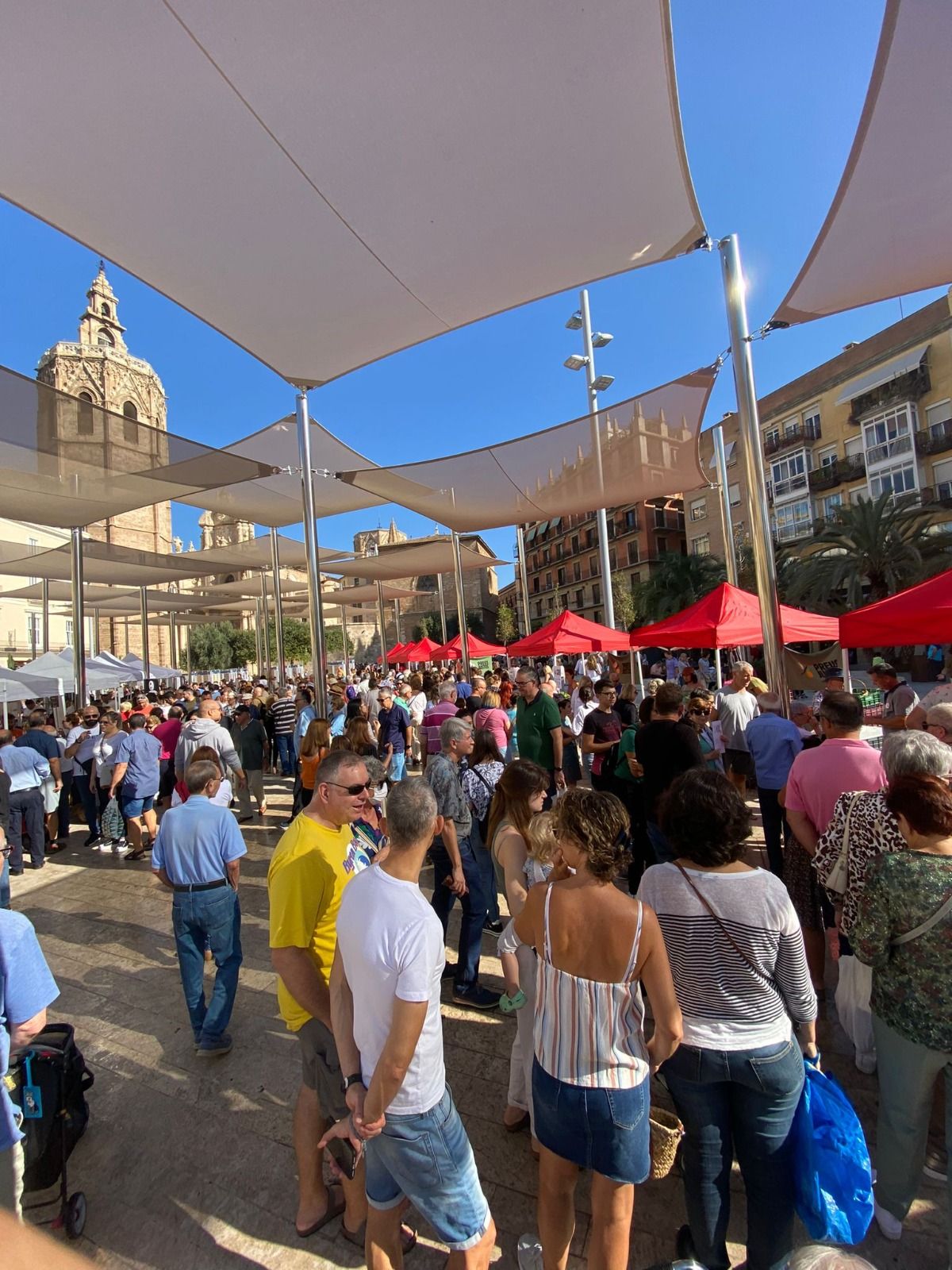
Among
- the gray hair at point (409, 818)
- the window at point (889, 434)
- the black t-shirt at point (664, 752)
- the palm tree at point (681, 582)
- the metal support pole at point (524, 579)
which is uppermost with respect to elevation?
the window at point (889, 434)

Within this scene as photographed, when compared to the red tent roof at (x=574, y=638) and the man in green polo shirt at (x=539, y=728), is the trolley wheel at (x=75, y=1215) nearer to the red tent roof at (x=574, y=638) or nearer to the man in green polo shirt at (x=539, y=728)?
the man in green polo shirt at (x=539, y=728)

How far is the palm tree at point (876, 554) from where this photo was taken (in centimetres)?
1819

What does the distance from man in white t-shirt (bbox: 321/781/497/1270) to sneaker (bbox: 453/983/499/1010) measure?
157 centimetres

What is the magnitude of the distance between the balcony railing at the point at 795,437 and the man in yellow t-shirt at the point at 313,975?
3282 cm

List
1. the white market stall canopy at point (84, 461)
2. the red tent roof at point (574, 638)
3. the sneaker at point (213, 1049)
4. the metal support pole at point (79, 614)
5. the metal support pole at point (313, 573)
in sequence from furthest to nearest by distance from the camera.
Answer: the red tent roof at point (574, 638) → the metal support pole at point (79, 614) → the white market stall canopy at point (84, 461) → the metal support pole at point (313, 573) → the sneaker at point (213, 1049)

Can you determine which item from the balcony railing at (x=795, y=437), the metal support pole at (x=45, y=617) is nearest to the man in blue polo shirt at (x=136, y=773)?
the metal support pole at (x=45, y=617)

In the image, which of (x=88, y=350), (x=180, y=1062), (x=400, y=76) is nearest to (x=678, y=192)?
(x=400, y=76)

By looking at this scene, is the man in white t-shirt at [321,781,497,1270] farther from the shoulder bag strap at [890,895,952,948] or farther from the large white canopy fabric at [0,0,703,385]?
the large white canopy fabric at [0,0,703,385]

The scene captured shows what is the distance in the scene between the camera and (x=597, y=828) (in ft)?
4.98

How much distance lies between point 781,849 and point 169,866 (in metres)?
4.02

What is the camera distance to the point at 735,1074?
152 cm

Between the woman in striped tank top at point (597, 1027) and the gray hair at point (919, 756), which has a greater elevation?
the gray hair at point (919, 756)

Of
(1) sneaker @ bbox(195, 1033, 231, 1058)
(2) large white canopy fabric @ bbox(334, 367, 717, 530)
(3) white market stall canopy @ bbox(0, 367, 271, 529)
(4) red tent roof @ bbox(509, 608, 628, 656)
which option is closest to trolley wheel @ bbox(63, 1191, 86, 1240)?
(1) sneaker @ bbox(195, 1033, 231, 1058)

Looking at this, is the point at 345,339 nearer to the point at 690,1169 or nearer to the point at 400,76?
the point at 400,76
